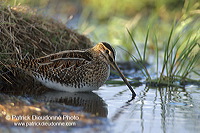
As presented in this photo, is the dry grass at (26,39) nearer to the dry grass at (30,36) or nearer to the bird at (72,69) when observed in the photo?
the dry grass at (30,36)

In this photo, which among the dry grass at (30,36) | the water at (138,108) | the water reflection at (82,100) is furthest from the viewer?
the dry grass at (30,36)

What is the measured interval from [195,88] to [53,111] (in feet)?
9.79

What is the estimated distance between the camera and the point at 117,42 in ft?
32.6

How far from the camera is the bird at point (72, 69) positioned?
6.12 meters

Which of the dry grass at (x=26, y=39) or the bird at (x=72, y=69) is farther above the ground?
the dry grass at (x=26, y=39)

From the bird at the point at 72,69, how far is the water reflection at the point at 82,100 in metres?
0.11

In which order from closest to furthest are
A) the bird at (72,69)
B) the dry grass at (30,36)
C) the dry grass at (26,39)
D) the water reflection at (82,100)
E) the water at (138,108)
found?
1. the water at (138,108)
2. the water reflection at (82,100)
3. the bird at (72,69)
4. the dry grass at (26,39)
5. the dry grass at (30,36)

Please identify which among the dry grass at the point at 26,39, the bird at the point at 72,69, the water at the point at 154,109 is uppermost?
the dry grass at the point at 26,39

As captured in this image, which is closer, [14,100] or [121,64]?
[14,100]

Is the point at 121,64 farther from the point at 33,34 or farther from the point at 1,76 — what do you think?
the point at 1,76

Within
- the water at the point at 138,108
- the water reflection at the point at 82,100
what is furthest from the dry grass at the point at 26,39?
the water at the point at 138,108

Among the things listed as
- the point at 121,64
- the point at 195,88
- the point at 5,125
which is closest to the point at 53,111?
the point at 5,125

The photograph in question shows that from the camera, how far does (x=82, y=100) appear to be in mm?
5781

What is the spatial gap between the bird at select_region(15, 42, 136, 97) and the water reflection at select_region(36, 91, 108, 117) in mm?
105
